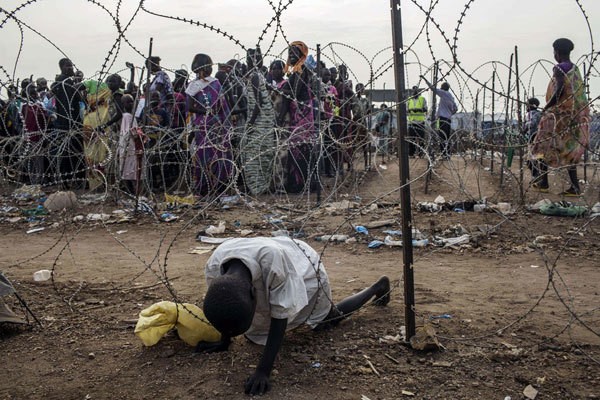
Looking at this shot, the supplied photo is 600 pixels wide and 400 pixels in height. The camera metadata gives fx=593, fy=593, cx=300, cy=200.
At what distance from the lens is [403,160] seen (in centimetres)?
276

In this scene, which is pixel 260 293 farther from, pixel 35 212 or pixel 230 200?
pixel 35 212

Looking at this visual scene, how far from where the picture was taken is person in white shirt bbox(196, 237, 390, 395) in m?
2.33

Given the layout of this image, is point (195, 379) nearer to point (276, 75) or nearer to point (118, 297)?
point (118, 297)

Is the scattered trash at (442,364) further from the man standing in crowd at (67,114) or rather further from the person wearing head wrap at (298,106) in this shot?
the man standing in crowd at (67,114)

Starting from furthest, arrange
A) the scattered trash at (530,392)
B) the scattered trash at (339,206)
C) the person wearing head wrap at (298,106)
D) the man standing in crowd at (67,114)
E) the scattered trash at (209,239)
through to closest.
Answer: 1. the man standing in crowd at (67,114)
2. the person wearing head wrap at (298,106)
3. the scattered trash at (339,206)
4. the scattered trash at (209,239)
5. the scattered trash at (530,392)

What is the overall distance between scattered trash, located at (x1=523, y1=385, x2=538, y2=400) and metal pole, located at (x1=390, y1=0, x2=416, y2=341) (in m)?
0.60

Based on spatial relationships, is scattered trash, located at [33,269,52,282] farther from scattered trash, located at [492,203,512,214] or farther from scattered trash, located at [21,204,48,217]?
scattered trash, located at [492,203,512,214]

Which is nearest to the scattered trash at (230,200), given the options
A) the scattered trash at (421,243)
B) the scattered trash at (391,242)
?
the scattered trash at (391,242)

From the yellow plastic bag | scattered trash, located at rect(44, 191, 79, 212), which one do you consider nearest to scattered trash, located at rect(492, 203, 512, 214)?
the yellow plastic bag

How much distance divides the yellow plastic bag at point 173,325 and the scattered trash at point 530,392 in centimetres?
145

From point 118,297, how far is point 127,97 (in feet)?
15.7

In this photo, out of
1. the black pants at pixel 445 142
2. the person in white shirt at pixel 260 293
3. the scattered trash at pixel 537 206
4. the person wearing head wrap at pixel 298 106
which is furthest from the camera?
the person wearing head wrap at pixel 298 106

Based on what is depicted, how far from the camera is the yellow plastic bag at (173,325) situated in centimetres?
293

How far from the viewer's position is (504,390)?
251cm
